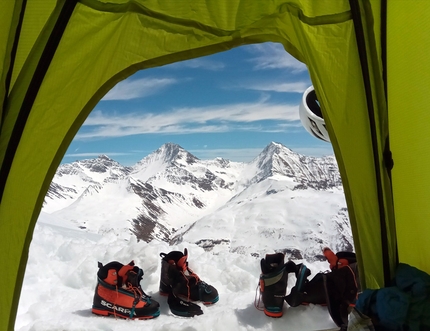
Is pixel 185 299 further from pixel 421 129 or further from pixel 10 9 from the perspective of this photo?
pixel 10 9

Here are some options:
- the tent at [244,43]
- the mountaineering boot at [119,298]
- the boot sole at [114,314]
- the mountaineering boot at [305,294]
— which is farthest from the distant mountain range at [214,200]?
the boot sole at [114,314]

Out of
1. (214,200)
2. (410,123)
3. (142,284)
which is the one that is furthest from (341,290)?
(214,200)

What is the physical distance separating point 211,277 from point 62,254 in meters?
1.10

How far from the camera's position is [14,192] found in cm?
128

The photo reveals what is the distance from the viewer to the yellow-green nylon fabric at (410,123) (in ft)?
4.56

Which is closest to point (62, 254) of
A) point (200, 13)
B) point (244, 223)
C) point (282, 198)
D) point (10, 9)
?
point (10, 9)

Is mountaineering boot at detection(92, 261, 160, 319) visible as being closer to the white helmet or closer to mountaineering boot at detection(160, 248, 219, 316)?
mountaineering boot at detection(160, 248, 219, 316)

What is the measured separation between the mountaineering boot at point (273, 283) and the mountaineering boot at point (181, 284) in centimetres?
30

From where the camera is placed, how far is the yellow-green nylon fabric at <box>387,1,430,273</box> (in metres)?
1.39

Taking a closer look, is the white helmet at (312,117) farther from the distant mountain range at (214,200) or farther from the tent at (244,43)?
the tent at (244,43)

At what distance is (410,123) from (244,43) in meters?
0.76

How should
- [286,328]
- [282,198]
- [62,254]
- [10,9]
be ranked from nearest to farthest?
[10,9] < [286,328] < [62,254] < [282,198]

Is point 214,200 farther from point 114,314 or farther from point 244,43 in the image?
point 244,43

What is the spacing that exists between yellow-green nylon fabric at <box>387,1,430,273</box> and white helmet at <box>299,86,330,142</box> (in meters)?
0.54
